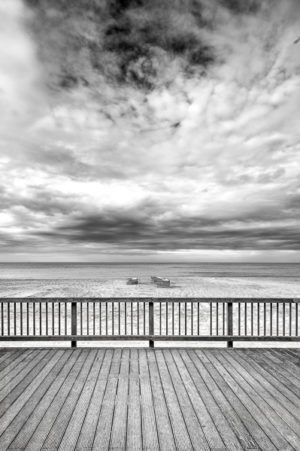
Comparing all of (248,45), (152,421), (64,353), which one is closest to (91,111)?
(248,45)

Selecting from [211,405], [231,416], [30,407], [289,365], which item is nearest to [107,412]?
[30,407]

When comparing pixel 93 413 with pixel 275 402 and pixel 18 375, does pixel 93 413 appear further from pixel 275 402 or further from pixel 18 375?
pixel 275 402

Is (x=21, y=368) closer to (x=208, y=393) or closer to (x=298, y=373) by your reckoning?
(x=208, y=393)

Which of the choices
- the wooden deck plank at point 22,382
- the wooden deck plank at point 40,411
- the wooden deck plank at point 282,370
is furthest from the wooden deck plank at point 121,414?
the wooden deck plank at point 282,370

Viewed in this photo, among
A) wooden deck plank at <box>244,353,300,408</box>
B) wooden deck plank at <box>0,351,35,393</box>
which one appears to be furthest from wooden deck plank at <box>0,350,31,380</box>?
wooden deck plank at <box>244,353,300,408</box>

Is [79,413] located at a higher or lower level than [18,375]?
higher

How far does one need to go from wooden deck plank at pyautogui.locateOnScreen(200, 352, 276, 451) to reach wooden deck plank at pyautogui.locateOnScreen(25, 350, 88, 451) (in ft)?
6.99

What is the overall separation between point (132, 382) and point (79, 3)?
7169 millimetres

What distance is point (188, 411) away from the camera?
10.9ft

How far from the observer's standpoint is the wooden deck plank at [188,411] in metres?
2.77

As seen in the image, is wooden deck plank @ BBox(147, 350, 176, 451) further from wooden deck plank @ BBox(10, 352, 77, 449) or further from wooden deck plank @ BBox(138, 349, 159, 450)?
wooden deck plank @ BBox(10, 352, 77, 449)

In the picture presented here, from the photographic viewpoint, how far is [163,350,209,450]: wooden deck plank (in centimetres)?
277

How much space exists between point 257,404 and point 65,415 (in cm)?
254

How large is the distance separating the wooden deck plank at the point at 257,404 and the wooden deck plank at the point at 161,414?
1.11 metres
